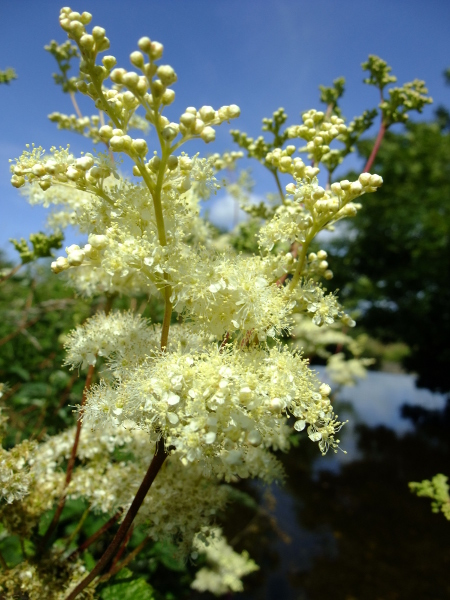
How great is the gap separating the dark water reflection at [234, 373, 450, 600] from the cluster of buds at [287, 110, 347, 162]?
150 inches

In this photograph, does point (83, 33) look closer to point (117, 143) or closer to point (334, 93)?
point (117, 143)

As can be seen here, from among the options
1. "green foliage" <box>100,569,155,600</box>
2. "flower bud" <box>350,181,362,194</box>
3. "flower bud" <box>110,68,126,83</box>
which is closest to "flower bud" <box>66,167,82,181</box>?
"flower bud" <box>110,68,126,83</box>

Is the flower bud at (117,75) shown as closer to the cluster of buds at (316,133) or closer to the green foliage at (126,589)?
the cluster of buds at (316,133)

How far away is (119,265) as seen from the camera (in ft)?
3.26

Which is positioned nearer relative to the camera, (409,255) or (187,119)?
(187,119)

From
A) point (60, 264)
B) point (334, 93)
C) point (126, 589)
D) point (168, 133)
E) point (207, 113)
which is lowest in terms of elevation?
point (126, 589)

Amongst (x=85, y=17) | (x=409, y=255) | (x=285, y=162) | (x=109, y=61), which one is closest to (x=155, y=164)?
(x=109, y=61)

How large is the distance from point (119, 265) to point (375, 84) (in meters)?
1.66

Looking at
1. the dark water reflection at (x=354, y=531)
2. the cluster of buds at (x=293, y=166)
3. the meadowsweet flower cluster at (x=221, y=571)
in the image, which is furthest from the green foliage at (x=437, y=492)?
Result: the dark water reflection at (x=354, y=531)

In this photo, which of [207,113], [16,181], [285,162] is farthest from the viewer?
[285,162]

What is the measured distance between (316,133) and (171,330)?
85 centimetres

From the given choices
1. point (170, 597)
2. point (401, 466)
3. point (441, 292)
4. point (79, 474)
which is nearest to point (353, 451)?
point (401, 466)

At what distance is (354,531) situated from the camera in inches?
248

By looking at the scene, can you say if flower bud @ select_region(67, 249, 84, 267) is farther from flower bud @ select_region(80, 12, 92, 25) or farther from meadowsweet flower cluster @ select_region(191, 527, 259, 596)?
meadowsweet flower cluster @ select_region(191, 527, 259, 596)
